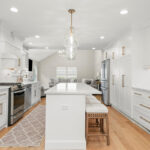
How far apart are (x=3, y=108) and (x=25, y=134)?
0.76 metres

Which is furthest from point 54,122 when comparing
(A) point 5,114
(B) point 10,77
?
(B) point 10,77

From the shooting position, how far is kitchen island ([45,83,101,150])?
2.01 metres

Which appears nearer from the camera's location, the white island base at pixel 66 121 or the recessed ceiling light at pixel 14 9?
the white island base at pixel 66 121

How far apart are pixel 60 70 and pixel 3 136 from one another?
8054 mm

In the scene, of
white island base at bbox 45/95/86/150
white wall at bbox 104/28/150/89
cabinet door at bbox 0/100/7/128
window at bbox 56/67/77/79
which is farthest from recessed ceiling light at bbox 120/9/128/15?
window at bbox 56/67/77/79

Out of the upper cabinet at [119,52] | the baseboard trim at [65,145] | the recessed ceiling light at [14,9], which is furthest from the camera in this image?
the upper cabinet at [119,52]

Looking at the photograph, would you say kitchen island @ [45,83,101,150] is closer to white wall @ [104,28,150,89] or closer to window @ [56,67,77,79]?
white wall @ [104,28,150,89]

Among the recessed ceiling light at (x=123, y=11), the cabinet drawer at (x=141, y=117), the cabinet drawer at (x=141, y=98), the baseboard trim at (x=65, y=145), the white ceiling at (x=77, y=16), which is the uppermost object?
the white ceiling at (x=77, y=16)

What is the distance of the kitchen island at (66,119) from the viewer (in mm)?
2012

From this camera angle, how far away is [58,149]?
6.47 ft

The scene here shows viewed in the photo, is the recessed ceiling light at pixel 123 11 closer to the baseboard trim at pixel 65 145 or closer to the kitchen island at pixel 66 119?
the kitchen island at pixel 66 119

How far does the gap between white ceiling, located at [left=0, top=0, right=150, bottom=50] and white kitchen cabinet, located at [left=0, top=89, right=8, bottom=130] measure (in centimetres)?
175

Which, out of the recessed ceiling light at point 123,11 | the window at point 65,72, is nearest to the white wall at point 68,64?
the window at point 65,72

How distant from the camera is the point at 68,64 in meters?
10.4
